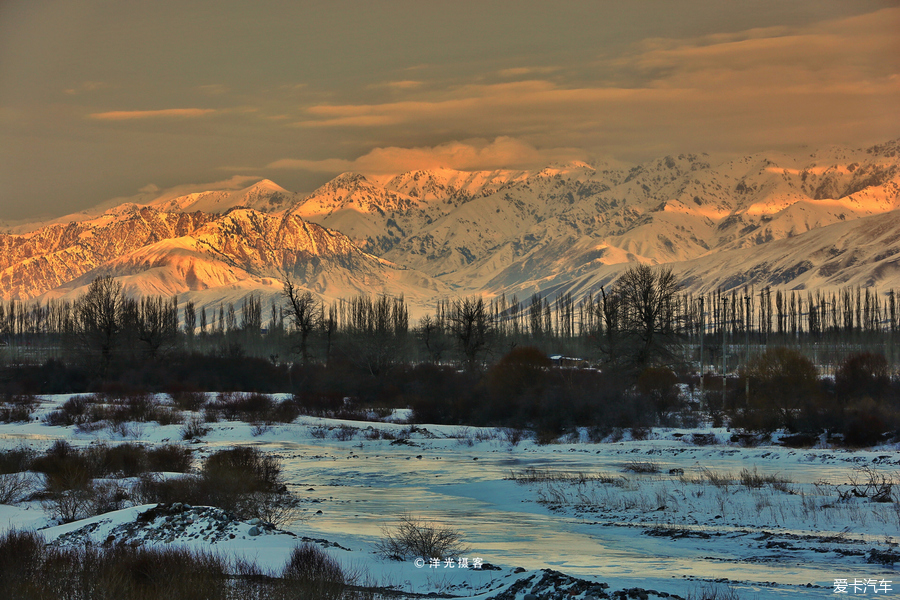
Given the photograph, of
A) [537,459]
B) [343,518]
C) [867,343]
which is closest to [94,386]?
[537,459]

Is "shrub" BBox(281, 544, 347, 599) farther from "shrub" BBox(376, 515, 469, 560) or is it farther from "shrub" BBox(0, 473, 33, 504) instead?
"shrub" BBox(0, 473, 33, 504)

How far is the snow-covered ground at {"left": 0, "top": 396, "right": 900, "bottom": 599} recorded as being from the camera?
55.8ft

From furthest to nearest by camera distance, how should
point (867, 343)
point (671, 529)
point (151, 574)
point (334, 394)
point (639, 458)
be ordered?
1. point (867, 343)
2. point (334, 394)
3. point (639, 458)
4. point (671, 529)
5. point (151, 574)

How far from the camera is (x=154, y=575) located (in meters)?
14.4

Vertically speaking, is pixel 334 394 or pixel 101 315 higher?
pixel 101 315

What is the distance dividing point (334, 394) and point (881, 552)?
57327 mm

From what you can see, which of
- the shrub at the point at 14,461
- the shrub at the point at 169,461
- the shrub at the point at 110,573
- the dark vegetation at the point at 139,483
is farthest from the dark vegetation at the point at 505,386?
the shrub at the point at 110,573

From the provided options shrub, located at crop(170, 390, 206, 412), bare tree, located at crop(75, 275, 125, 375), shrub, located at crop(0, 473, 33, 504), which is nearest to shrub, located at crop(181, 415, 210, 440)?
shrub, located at crop(170, 390, 206, 412)

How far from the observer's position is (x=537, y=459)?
143ft

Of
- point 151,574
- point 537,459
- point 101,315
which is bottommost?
point 537,459

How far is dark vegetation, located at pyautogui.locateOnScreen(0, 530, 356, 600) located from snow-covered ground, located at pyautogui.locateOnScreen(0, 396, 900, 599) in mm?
1394

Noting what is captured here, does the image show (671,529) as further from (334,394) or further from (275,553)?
(334,394)

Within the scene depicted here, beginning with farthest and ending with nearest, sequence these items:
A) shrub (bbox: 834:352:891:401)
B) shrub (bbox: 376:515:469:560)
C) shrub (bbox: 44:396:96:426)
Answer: shrub (bbox: 44:396:96:426), shrub (bbox: 834:352:891:401), shrub (bbox: 376:515:469:560)

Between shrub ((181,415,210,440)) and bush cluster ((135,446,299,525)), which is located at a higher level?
bush cluster ((135,446,299,525))
